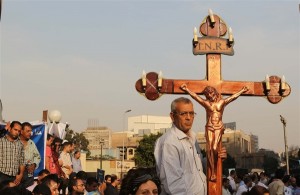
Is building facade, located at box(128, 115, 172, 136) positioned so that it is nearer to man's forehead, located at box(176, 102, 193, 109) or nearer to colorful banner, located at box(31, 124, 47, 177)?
colorful banner, located at box(31, 124, 47, 177)

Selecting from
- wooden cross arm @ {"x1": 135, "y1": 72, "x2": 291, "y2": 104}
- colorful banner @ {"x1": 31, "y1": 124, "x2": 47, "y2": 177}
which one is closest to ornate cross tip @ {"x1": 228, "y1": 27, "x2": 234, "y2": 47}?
wooden cross arm @ {"x1": 135, "y1": 72, "x2": 291, "y2": 104}

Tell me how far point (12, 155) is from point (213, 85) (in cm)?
342

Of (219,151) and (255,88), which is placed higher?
(255,88)

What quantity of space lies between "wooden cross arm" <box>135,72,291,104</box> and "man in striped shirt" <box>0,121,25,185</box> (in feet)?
7.10

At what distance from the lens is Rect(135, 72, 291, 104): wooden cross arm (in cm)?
775

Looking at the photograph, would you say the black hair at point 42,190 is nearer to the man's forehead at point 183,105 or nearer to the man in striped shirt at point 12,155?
the man's forehead at point 183,105

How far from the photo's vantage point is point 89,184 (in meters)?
9.12

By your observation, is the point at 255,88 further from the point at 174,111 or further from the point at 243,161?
the point at 243,161

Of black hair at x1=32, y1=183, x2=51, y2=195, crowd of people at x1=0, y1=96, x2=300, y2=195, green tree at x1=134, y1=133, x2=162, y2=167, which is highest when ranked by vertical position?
crowd of people at x1=0, y1=96, x2=300, y2=195

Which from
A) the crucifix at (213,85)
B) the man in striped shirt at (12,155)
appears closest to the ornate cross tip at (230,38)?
the crucifix at (213,85)

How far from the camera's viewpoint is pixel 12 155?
26.7 ft

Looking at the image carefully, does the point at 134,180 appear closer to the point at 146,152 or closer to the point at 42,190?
the point at 42,190

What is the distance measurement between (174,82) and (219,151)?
4.57 ft

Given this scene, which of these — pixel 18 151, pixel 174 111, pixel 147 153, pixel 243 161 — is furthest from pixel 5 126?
pixel 243 161
